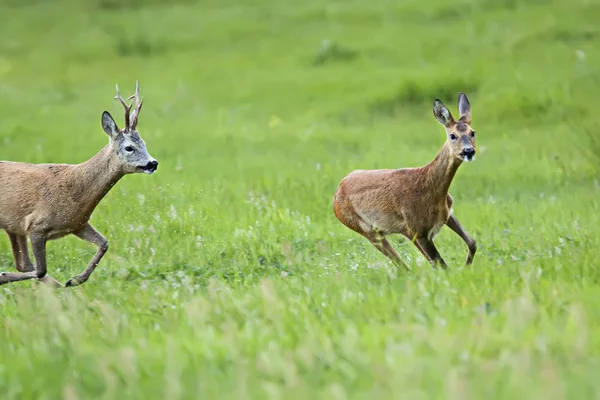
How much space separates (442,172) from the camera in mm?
9312

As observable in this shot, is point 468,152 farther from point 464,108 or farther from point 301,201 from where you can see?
point 301,201

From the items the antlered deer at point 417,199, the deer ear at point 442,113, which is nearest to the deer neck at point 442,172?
the antlered deer at point 417,199

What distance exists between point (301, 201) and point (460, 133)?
403 centimetres

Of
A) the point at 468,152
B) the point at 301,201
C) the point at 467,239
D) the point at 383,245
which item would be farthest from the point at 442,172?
the point at 301,201

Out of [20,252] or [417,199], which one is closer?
[417,199]

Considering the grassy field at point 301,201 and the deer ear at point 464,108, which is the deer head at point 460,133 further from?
the grassy field at point 301,201

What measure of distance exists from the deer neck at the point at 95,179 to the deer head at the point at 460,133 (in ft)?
9.16

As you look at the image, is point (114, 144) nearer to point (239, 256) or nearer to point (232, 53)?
point (239, 256)

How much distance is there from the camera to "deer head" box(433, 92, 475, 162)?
29.5ft

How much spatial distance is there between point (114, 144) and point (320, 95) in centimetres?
1188

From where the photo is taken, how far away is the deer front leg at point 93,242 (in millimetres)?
9223

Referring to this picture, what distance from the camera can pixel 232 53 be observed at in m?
25.5

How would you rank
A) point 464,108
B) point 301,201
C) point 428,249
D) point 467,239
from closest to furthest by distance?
point 428,249 < point 467,239 < point 464,108 < point 301,201

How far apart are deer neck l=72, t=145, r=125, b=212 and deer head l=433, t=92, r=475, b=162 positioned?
279 centimetres
